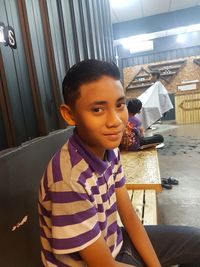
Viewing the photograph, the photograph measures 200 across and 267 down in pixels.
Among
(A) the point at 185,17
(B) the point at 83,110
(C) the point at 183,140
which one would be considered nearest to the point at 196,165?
(C) the point at 183,140

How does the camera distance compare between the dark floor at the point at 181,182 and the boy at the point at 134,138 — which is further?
the boy at the point at 134,138

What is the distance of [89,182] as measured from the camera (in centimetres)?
76

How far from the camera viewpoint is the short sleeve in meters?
0.70

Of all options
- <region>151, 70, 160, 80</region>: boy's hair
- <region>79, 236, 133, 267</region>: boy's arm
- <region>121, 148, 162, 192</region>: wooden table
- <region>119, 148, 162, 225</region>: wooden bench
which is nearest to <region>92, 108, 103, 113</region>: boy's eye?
<region>79, 236, 133, 267</region>: boy's arm

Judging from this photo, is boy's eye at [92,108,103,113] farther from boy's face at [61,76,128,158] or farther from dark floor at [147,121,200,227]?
dark floor at [147,121,200,227]

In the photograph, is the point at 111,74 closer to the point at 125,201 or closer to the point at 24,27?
the point at 125,201

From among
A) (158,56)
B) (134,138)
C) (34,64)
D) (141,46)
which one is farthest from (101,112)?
(158,56)

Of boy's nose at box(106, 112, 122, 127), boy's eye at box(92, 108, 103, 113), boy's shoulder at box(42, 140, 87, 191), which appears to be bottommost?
boy's shoulder at box(42, 140, 87, 191)

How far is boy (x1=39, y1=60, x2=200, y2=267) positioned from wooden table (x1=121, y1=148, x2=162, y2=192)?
1.04 metres

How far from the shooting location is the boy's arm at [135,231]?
0.99 metres

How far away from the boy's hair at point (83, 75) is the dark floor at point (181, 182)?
1911 mm

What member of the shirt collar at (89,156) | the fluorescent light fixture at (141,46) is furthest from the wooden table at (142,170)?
the fluorescent light fixture at (141,46)

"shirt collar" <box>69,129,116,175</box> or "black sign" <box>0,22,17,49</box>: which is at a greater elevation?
"black sign" <box>0,22,17,49</box>

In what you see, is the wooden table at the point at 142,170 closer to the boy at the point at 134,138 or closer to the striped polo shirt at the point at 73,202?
the boy at the point at 134,138
